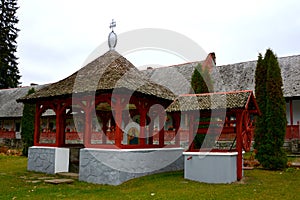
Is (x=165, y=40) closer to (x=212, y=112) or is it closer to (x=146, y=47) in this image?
(x=146, y=47)

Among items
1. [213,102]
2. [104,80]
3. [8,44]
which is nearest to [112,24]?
[104,80]

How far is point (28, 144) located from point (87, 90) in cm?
1186

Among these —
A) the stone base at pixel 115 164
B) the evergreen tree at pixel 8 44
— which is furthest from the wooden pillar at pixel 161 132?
the evergreen tree at pixel 8 44

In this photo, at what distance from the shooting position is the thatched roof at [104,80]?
10961 millimetres

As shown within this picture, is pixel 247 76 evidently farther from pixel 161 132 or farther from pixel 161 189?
pixel 161 189

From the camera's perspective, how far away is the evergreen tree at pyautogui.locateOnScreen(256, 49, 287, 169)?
1322 cm

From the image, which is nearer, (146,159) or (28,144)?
(146,159)

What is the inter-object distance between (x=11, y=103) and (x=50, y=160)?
2191cm

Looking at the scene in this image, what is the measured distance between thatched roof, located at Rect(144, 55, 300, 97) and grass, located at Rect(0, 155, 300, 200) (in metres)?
10.6

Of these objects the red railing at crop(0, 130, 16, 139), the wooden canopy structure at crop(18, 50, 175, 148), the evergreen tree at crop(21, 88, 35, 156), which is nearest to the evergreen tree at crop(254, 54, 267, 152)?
the wooden canopy structure at crop(18, 50, 175, 148)

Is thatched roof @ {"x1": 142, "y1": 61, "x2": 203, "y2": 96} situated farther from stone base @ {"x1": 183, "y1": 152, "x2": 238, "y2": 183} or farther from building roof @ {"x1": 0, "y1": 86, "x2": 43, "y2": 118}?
building roof @ {"x1": 0, "y1": 86, "x2": 43, "y2": 118}

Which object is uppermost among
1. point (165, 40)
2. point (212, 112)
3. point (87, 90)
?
point (165, 40)

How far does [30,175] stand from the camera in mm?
12461

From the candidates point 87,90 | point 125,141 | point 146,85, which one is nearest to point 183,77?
point 125,141
